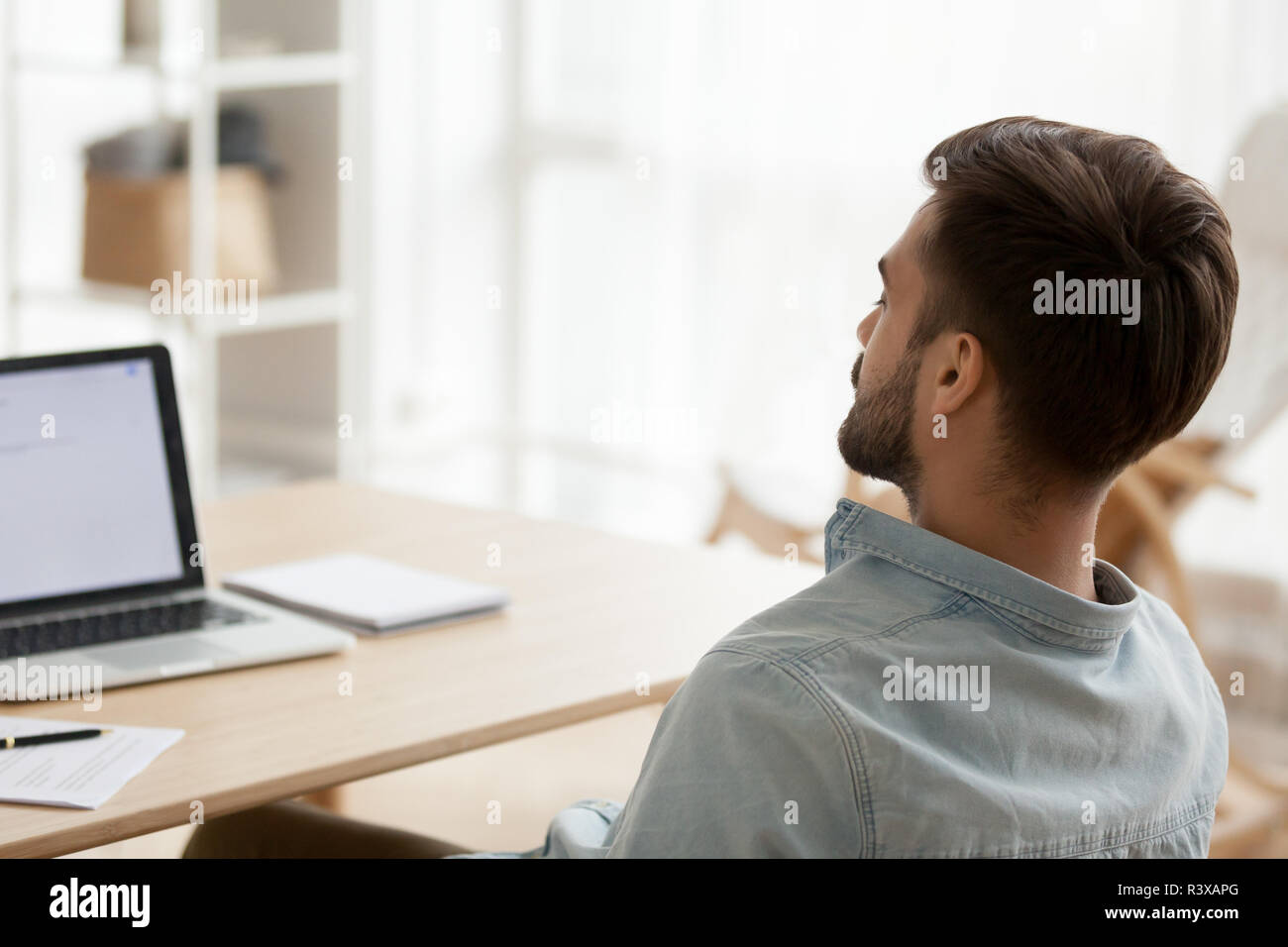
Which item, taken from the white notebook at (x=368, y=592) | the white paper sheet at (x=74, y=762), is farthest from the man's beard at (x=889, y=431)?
the white notebook at (x=368, y=592)

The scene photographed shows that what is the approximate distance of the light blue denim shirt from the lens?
3.22 ft

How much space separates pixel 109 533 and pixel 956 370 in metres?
1.06

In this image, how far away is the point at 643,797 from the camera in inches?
40.8

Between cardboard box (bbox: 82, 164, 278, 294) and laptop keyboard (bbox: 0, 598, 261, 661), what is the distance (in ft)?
6.17

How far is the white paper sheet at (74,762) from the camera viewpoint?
4.33 feet

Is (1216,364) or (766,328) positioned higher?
(1216,364)

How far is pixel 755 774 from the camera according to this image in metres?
0.98

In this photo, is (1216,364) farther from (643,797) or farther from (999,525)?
(643,797)

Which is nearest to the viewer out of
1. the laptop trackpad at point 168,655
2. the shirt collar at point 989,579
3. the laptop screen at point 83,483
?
the shirt collar at point 989,579

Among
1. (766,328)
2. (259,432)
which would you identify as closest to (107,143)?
(259,432)

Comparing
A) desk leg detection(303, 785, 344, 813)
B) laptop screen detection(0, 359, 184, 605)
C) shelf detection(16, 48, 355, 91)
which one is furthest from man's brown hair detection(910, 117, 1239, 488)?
shelf detection(16, 48, 355, 91)

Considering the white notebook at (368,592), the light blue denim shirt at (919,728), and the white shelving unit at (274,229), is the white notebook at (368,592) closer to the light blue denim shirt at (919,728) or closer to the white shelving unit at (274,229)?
the light blue denim shirt at (919,728)
